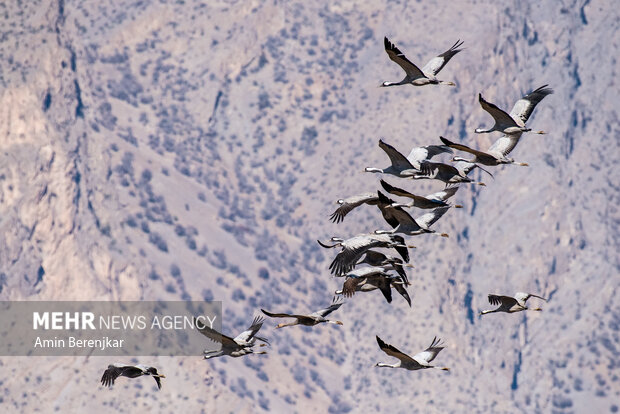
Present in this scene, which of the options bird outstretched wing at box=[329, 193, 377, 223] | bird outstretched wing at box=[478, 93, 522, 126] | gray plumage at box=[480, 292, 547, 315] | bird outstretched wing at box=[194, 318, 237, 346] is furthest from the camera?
bird outstretched wing at box=[329, 193, 377, 223]

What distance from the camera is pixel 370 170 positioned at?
5666 centimetres

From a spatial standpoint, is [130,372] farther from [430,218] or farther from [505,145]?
[505,145]

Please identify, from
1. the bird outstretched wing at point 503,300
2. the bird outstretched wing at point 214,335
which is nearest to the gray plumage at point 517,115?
the bird outstretched wing at point 503,300

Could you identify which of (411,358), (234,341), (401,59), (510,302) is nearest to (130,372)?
(234,341)

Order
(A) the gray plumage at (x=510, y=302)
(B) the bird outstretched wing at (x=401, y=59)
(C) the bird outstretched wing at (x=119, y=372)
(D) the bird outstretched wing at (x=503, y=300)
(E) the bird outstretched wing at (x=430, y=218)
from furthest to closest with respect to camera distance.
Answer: (C) the bird outstretched wing at (x=119, y=372) → (A) the gray plumage at (x=510, y=302) → (D) the bird outstretched wing at (x=503, y=300) → (E) the bird outstretched wing at (x=430, y=218) → (B) the bird outstretched wing at (x=401, y=59)

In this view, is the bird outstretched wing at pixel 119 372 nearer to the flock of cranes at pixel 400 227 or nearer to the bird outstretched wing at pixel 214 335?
the flock of cranes at pixel 400 227

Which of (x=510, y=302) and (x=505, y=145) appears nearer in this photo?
(x=510, y=302)

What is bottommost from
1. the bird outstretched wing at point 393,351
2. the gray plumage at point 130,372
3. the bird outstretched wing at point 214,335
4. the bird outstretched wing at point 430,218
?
the bird outstretched wing at point 393,351

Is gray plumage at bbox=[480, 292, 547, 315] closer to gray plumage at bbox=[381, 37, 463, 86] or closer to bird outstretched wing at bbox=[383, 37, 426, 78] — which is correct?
gray plumage at bbox=[381, 37, 463, 86]

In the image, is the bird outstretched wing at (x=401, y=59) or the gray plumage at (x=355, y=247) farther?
the bird outstretched wing at (x=401, y=59)

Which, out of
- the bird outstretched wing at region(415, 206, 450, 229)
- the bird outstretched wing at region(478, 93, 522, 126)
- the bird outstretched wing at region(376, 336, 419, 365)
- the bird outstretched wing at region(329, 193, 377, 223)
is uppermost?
the bird outstretched wing at region(478, 93, 522, 126)

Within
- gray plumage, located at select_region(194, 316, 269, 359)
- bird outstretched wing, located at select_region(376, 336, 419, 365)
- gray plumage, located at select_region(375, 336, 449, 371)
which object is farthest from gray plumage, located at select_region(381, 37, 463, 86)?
gray plumage, located at select_region(194, 316, 269, 359)

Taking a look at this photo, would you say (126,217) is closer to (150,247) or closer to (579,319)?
(150,247)

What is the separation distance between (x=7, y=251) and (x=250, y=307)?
28511 mm
